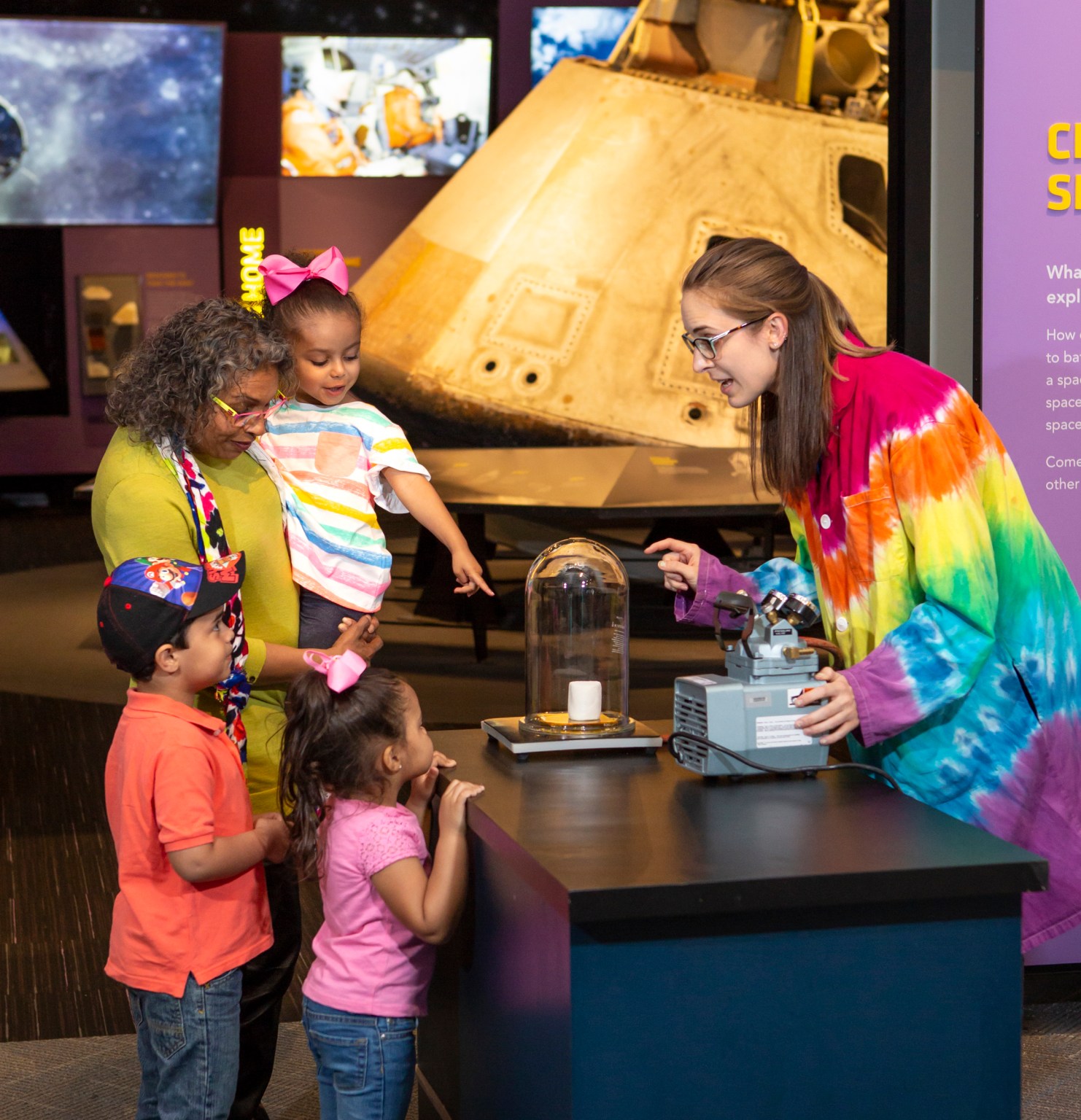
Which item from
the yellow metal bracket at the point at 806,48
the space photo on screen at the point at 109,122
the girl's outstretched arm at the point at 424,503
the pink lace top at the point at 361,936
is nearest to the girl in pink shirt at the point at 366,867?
the pink lace top at the point at 361,936

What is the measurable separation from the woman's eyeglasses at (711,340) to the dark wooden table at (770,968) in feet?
2.30

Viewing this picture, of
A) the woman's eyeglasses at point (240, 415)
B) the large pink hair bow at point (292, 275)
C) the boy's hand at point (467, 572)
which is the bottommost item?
the boy's hand at point (467, 572)

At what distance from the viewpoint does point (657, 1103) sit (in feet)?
4.79

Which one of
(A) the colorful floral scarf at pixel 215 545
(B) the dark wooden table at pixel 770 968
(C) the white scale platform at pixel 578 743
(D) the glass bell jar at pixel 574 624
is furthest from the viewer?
(D) the glass bell jar at pixel 574 624

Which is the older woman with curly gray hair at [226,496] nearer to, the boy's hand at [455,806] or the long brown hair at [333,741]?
the long brown hair at [333,741]

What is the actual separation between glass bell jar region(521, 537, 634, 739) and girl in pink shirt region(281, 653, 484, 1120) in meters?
0.50

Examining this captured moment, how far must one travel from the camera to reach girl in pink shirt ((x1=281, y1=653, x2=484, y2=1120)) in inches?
70.3

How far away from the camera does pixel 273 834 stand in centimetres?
198

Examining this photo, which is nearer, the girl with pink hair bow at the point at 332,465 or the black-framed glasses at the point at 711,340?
the black-framed glasses at the point at 711,340

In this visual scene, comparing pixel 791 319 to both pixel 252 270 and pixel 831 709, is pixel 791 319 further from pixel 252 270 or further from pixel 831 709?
pixel 252 270

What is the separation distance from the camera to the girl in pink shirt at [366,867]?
5.86 feet

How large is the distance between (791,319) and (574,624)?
29.5 inches

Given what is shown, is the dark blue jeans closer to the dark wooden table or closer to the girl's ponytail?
the girl's ponytail

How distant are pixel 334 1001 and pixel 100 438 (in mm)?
11214
